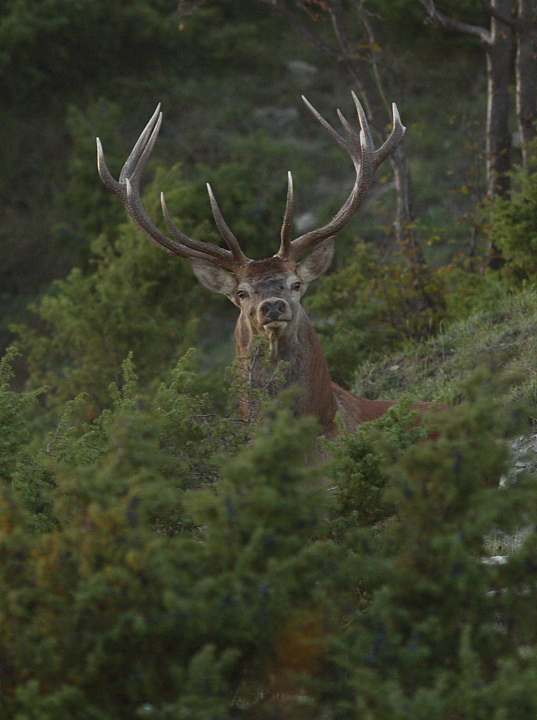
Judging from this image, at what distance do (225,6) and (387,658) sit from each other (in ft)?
62.2

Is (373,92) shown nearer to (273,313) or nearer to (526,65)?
(526,65)

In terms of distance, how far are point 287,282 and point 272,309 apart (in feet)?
1.33

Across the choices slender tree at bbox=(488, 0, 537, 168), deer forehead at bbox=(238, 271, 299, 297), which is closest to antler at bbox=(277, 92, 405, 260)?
deer forehead at bbox=(238, 271, 299, 297)

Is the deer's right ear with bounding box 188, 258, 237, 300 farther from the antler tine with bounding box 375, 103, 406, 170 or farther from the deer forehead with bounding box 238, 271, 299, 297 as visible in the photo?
the antler tine with bounding box 375, 103, 406, 170

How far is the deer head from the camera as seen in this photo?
6617 millimetres

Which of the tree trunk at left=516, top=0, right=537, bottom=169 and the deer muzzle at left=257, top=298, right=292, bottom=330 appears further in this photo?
the tree trunk at left=516, top=0, right=537, bottom=169

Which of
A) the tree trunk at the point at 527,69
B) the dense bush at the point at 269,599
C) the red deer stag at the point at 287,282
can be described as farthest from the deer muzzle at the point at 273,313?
the tree trunk at the point at 527,69

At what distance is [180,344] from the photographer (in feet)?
36.4

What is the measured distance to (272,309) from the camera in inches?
252

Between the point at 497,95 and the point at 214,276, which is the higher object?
the point at 497,95

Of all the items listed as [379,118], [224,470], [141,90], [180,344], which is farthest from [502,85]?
[141,90]

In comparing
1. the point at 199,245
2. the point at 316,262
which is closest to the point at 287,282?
the point at 316,262

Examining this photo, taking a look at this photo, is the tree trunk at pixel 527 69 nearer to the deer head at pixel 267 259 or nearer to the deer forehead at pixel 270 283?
the deer head at pixel 267 259

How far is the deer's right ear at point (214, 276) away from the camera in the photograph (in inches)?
280
